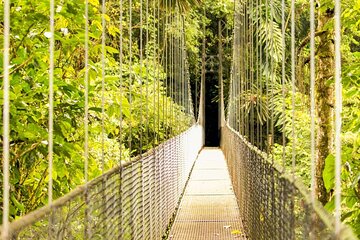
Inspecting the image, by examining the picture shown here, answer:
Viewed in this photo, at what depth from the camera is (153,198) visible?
12.8 ft

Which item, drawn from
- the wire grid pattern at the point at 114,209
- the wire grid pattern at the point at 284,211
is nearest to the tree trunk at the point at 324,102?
the wire grid pattern at the point at 284,211

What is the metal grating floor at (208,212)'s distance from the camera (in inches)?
195

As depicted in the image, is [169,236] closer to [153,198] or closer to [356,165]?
[153,198]

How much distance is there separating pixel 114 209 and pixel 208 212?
3.83 metres

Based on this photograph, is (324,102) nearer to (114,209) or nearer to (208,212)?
(114,209)

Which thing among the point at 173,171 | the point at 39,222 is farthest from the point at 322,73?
the point at 39,222

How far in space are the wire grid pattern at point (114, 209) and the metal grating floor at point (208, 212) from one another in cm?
33

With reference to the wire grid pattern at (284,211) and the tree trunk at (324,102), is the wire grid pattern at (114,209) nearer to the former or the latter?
the wire grid pattern at (284,211)

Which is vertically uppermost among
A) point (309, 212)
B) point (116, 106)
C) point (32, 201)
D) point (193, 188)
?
point (116, 106)

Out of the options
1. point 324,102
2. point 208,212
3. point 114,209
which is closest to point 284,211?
point 114,209

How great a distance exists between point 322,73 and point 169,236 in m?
1.50

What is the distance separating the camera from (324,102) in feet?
13.5

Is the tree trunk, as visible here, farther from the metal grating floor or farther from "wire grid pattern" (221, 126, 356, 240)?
the metal grating floor

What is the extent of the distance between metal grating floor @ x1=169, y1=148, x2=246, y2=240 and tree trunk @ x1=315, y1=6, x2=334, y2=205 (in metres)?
0.94
